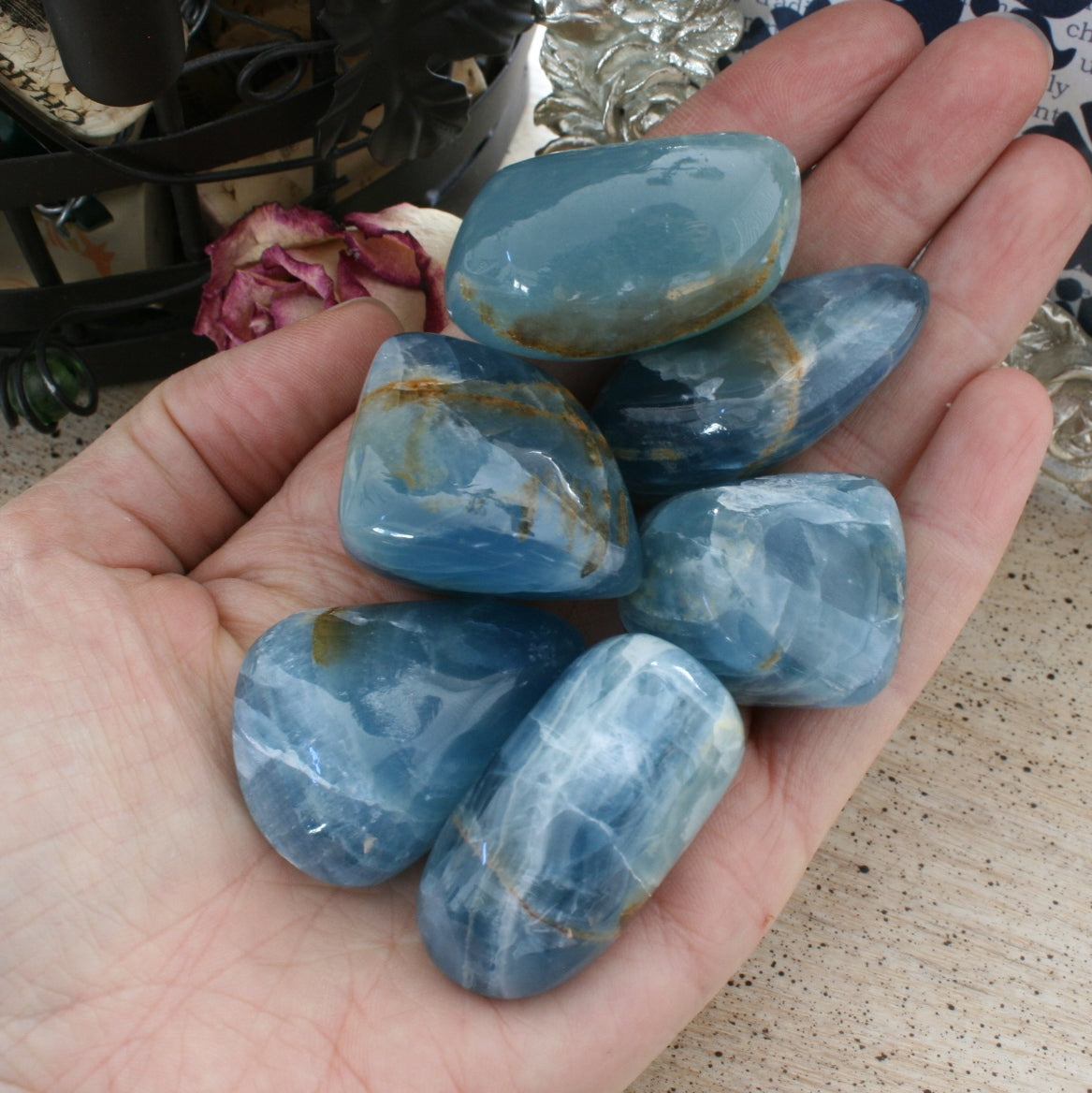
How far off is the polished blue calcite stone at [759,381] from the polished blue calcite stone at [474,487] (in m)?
0.06

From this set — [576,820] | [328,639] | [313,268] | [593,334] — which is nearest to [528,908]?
[576,820]

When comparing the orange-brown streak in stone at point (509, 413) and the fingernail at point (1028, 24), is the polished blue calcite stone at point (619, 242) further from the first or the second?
the fingernail at point (1028, 24)

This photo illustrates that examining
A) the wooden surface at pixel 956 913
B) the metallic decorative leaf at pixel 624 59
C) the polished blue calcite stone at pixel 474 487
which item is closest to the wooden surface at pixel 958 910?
the wooden surface at pixel 956 913

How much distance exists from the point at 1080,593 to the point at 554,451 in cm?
39

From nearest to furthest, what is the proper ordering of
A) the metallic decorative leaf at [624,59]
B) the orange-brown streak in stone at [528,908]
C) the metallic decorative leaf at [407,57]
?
the orange-brown streak in stone at [528,908] < the metallic decorative leaf at [407,57] < the metallic decorative leaf at [624,59]

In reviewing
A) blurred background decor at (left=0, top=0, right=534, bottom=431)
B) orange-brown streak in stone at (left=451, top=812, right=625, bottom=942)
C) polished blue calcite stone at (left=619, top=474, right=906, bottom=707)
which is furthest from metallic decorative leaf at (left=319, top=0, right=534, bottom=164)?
orange-brown streak in stone at (left=451, top=812, right=625, bottom=942)

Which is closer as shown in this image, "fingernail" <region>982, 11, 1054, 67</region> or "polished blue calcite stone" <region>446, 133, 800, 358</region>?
"polished blue calcite stone" <region>446, 133, 800, 358</region>

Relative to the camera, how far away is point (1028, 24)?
65cm

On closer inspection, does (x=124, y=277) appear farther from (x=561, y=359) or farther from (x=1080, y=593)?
(x=1080, y=593)

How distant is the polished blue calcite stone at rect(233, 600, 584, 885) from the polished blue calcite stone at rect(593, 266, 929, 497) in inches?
5.2

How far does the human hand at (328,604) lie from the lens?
0.48 metres

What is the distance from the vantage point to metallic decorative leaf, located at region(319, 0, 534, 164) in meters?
0.56

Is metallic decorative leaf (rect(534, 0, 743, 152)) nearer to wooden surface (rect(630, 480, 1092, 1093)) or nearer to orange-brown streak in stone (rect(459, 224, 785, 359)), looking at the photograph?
orange-brown streak in stone (rect(459, 224, 785, 359))

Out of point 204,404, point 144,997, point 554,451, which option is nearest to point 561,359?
point 554,451
